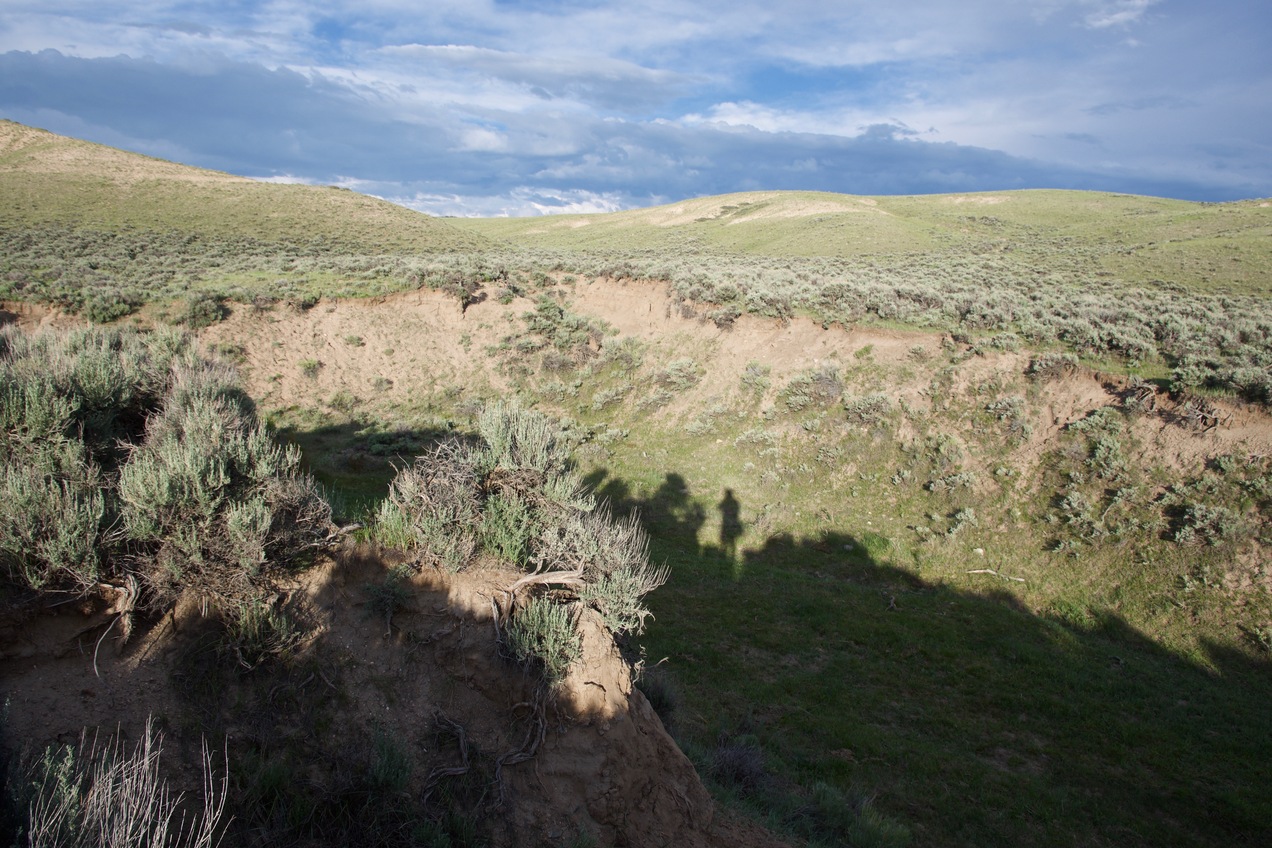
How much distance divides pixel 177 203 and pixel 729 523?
52169 millimetres

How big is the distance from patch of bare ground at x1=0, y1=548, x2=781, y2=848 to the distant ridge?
41.3m

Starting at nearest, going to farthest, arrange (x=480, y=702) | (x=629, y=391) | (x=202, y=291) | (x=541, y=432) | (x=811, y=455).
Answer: (x=480, y=702) → (x=541, y=432) → (x=811, y=455) → (x=629, y=391) → (x=202, y=291)

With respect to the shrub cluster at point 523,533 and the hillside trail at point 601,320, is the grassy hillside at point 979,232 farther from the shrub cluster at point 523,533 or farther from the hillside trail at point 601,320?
the shrub cluster at point 523,533

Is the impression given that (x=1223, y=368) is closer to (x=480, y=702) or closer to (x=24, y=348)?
(x=480, y=702)

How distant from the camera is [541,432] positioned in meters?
7.52

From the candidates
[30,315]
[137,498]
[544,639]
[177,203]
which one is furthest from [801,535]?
[177,203]

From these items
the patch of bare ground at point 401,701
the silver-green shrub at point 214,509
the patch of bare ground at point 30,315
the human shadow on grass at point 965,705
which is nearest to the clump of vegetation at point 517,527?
the patch of bare ground at point 401,701

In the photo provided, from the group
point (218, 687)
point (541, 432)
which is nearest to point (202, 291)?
point (541, 432)

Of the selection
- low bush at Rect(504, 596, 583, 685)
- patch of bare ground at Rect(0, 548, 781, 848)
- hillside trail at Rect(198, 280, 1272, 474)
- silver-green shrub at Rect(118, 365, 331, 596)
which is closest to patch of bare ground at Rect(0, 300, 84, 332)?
hillside trail at Rect(198, 280, 1272, 474)

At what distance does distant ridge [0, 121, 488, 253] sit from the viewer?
39688 millimetres

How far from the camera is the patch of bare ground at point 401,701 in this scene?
4113mm

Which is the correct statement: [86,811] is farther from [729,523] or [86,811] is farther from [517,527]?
[729,523]

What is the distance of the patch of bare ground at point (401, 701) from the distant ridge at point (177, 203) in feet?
135

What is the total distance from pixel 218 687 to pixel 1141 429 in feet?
55.1
